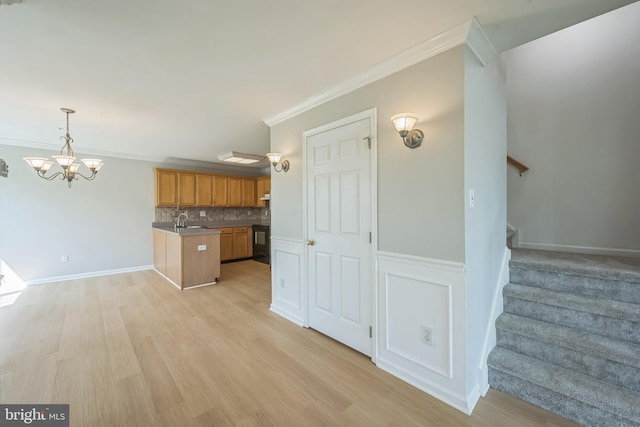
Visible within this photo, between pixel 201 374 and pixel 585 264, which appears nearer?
pixel 201 374

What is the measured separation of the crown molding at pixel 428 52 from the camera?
1665 mm

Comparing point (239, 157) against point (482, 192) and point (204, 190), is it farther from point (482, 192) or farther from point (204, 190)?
point (482, 192)

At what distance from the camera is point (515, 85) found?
133 inches

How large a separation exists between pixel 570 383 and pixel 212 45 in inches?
131

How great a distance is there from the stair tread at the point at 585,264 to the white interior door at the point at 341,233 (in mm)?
1468

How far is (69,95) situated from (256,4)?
2.49 m

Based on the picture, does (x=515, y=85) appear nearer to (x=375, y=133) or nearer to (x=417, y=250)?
(x=375, y=133)

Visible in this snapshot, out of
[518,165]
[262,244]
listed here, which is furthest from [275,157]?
[262,244]

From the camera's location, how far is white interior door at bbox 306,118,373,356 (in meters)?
2.31

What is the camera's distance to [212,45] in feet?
6.04

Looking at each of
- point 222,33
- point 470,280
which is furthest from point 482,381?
point 222,33

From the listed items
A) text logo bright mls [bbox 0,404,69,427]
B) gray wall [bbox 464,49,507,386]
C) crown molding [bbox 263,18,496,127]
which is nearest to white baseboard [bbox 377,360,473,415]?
gray wall [bbox 464,49,507,386]

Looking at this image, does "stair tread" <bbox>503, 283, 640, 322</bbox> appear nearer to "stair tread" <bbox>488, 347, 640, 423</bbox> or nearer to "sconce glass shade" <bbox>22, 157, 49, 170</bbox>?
"stair tread" <bbox>488, 347, 640, 423</bbox>

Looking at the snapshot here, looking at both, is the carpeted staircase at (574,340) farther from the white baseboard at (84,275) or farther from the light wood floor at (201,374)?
the white baseboard at (84,275)
